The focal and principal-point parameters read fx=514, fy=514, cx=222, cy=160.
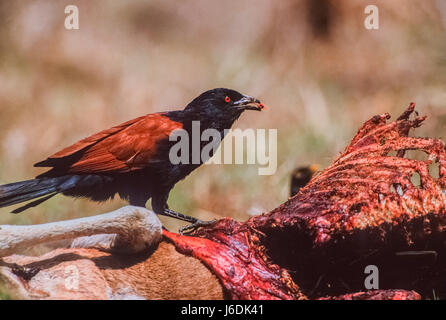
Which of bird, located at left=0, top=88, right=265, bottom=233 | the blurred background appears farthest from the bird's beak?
the blurred background

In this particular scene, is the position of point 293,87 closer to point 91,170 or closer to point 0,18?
point 91,170

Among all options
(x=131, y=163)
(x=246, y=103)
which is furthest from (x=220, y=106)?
(x=131, y=163)

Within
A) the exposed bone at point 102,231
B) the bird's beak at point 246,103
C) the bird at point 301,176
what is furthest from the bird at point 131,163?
the bird at point 301,176

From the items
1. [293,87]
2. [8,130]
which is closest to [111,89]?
[8,130]

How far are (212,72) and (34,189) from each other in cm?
Answer: 140

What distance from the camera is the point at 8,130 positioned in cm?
297

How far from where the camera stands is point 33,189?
241cm

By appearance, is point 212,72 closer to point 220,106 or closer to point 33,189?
point 220,106

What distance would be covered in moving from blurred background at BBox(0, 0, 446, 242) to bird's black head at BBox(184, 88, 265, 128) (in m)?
0.44

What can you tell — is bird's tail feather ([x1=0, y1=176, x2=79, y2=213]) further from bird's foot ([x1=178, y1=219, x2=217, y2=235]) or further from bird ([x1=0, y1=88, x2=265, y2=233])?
bird's foot ([x1=178, y1=219, x2=217, y2=235])

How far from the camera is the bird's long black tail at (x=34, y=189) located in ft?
7.71

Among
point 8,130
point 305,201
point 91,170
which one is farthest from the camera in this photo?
point 8,130

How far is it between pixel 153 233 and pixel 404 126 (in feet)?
4.38

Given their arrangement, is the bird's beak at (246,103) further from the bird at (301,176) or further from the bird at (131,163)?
the bird at (301,176)
